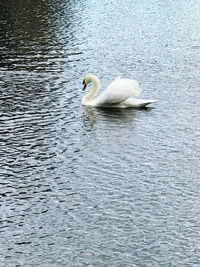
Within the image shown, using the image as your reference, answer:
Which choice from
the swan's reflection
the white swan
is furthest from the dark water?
the white swan

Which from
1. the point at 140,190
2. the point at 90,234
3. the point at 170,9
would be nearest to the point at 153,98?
the point at 140,190

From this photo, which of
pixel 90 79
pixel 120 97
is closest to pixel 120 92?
pixel 120 97

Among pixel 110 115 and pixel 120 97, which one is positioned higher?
pixel 120 97

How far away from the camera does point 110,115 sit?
21.4 metres

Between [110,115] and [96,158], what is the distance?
14.6 feet

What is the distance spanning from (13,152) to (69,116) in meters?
3.85

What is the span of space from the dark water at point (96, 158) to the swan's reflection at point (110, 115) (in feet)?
0.11

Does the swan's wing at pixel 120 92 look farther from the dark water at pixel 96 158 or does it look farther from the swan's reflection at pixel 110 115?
the dark water at pixel 96 158

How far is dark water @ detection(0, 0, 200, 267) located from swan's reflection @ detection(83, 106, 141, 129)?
0.11ft

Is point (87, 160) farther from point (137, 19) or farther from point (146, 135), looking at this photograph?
point (137, 19)

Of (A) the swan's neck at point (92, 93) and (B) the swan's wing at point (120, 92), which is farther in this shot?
(A) the swan's neck at point (92, 93)

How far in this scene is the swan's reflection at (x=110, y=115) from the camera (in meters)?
20.6

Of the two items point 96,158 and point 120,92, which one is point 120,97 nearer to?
point 120,92

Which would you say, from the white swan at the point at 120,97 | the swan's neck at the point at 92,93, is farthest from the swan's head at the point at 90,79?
the white swan at the point at 120,97
